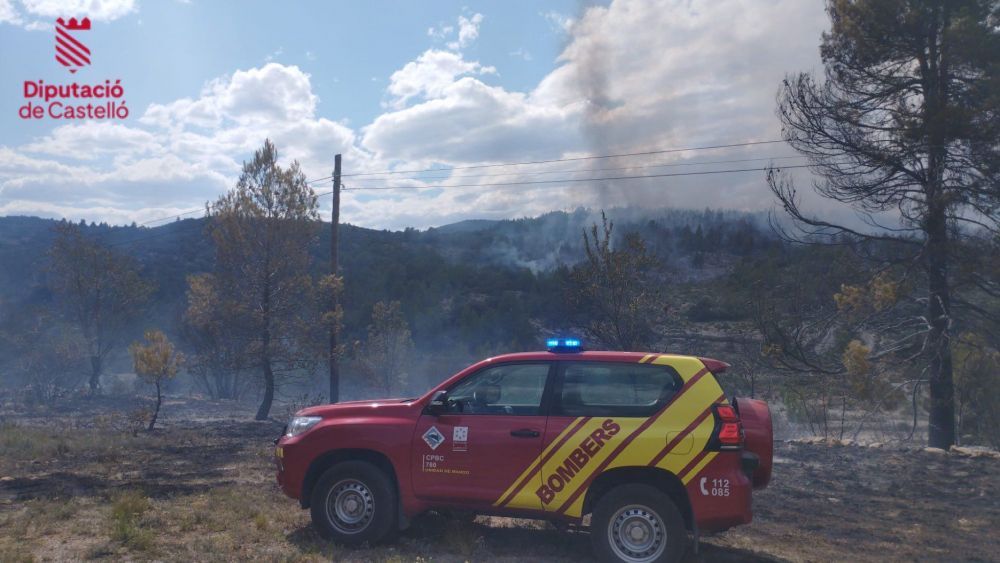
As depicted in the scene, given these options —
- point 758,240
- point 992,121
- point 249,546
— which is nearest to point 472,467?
point 249,546

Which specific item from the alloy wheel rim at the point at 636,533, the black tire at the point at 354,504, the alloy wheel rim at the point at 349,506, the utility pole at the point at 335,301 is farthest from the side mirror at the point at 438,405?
the utility pole at the point at 335,301

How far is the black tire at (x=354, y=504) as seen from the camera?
22.0 ft

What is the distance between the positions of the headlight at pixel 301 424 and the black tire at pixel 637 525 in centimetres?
269

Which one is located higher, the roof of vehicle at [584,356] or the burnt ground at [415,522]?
the roof of vehicle at [584,356]

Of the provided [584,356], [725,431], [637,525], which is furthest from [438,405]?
[725,431]

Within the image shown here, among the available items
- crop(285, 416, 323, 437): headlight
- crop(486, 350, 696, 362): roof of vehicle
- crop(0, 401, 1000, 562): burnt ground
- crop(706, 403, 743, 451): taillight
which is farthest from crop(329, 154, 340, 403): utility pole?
crop(706, 403, 743, 451): taillight

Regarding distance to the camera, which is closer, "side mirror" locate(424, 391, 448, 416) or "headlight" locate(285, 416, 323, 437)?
"side mirror" locate(424, 391, 448, 416)

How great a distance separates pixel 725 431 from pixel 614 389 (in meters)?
0.95

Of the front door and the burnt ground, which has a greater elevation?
the front door

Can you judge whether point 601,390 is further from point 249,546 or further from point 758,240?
point 758,240

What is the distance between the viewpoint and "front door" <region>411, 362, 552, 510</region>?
6379 millimetres

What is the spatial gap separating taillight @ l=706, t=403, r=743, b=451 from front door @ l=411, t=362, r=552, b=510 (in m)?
1.38

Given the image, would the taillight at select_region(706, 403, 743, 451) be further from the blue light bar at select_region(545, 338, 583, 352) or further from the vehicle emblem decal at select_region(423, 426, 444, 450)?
the vehicle emblem decal at select_region(423, 426, 444, 450)

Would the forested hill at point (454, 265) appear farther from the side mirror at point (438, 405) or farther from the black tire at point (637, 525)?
the black tire at point (637, 525)
